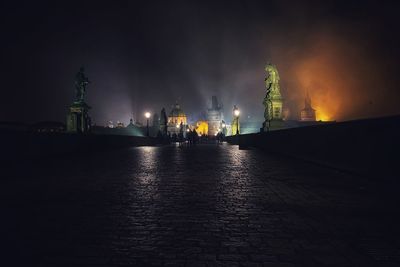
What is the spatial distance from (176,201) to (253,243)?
2.78 m

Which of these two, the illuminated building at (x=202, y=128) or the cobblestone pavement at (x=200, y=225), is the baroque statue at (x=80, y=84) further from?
the illuminated building at (x=202, y=128)

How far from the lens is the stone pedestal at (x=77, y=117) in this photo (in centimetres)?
3375

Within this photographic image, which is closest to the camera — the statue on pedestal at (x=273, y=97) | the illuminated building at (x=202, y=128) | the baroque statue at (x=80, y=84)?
the baroque statue at (x=80, y=84)

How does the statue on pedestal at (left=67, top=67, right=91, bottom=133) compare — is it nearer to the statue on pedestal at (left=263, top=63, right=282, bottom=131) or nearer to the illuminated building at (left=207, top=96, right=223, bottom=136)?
the statue on pedestal at (left=263, top=63, right=282, bottom=131)

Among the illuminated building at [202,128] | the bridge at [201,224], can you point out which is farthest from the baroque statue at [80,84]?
the illuminated building at [202,128]

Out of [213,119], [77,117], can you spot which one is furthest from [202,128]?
[77,117]

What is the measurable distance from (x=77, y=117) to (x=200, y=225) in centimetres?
3195

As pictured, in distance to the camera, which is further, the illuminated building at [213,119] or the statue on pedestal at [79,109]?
the illuminated building at [213,119]

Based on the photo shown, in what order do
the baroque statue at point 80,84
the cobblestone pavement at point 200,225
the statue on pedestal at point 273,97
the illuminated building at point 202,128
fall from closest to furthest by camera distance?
the cobblestone pavement at point 200,225
the baroque statue at point 80,84
the statue on pedestal at point 273,97
the illuminated building at point 202,128

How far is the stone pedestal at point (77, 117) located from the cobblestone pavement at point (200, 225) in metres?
26.2

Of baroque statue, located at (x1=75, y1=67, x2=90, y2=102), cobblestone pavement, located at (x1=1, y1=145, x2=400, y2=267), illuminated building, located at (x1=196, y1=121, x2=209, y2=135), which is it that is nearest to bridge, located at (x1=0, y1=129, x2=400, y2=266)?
cobblestone pavement, located at (x1=1, y1=145, x2=400, y2=267)

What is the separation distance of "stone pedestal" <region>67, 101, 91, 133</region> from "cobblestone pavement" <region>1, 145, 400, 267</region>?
26.2m

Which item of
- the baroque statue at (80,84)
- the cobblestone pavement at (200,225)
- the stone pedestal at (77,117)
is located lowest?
the cobblestone pavement at (200,225)

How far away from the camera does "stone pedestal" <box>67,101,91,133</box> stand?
111ft
